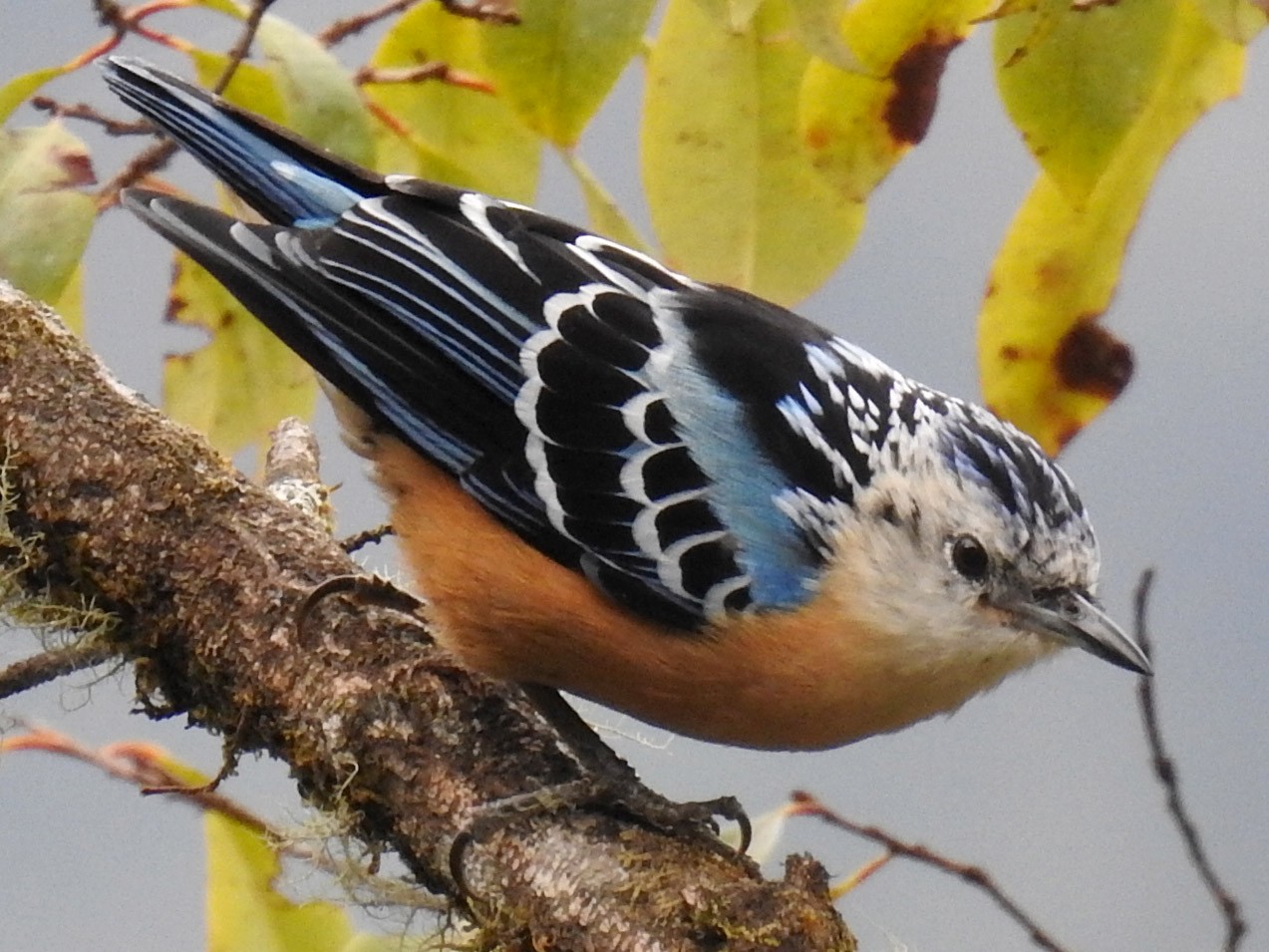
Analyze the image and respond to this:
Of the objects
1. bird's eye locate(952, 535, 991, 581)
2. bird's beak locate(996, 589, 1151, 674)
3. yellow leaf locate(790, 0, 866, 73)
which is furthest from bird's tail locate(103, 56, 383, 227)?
bird's beak locate(996, 589, 1151, 674)

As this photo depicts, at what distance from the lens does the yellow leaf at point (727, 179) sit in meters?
1.87

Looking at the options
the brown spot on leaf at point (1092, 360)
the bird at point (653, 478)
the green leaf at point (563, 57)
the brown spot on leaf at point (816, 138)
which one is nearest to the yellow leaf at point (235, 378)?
the bird at point (653, 478)

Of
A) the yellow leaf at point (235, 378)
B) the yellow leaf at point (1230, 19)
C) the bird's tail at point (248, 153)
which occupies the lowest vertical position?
the yellow leaf at point (235, 378)

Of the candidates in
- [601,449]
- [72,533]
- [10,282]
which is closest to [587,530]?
[601,449]

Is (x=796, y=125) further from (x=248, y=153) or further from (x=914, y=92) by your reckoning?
(x=248, y=153)

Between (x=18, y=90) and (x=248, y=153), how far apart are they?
0.29 meters

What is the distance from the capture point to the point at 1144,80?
1.64m

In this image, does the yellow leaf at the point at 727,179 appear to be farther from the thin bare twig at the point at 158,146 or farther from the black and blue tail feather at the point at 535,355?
the thin bare twig at the point at 158,146

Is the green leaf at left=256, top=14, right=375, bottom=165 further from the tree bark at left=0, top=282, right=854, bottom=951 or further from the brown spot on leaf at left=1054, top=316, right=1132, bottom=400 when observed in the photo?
the brown spot on leaf at left=1054, top=316, right=1132, bottom=400

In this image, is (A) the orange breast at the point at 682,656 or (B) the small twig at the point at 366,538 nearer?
(A) the orange breast at the point at 682,656

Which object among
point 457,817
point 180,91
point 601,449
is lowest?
point 457,817

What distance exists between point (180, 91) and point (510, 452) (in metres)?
0.64

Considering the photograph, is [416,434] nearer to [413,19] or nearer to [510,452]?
[510,452]

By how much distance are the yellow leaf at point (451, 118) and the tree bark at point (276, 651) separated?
0.50 m
